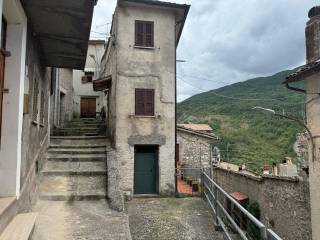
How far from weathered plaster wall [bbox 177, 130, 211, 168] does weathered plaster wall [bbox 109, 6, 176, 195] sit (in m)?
4.88

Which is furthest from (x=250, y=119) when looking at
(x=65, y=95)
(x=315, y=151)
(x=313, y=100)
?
(x=315, y=151)

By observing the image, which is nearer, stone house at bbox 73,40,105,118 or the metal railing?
the metal railing

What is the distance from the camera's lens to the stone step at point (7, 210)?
3719 mm

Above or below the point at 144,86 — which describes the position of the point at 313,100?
below

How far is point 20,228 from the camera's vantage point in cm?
393

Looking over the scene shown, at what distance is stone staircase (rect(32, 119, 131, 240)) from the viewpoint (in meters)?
5.16

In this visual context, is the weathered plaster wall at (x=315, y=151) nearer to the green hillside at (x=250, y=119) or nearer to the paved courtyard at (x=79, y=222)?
the paved courtyard at (x=79, y=222)

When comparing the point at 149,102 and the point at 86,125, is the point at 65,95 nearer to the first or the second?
the point at 86,125

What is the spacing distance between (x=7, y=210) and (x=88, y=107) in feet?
76.0

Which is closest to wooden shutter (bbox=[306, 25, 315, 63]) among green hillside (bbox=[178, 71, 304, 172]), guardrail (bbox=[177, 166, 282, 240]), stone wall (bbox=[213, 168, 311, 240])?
stone wall (bbox=[213, 168, 311, 240])

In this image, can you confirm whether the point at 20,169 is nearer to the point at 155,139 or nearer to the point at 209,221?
the point at 209,221

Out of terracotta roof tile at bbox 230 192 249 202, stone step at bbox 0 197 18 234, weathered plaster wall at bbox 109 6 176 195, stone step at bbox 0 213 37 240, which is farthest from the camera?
terracotta roof tile at bbox 230 192 249 202

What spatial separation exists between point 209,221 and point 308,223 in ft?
13.5

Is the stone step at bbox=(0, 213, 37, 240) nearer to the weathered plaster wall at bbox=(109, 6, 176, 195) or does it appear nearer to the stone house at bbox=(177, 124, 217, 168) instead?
the weathered plaster wall at bbox=(109, 6, 176, 195)
